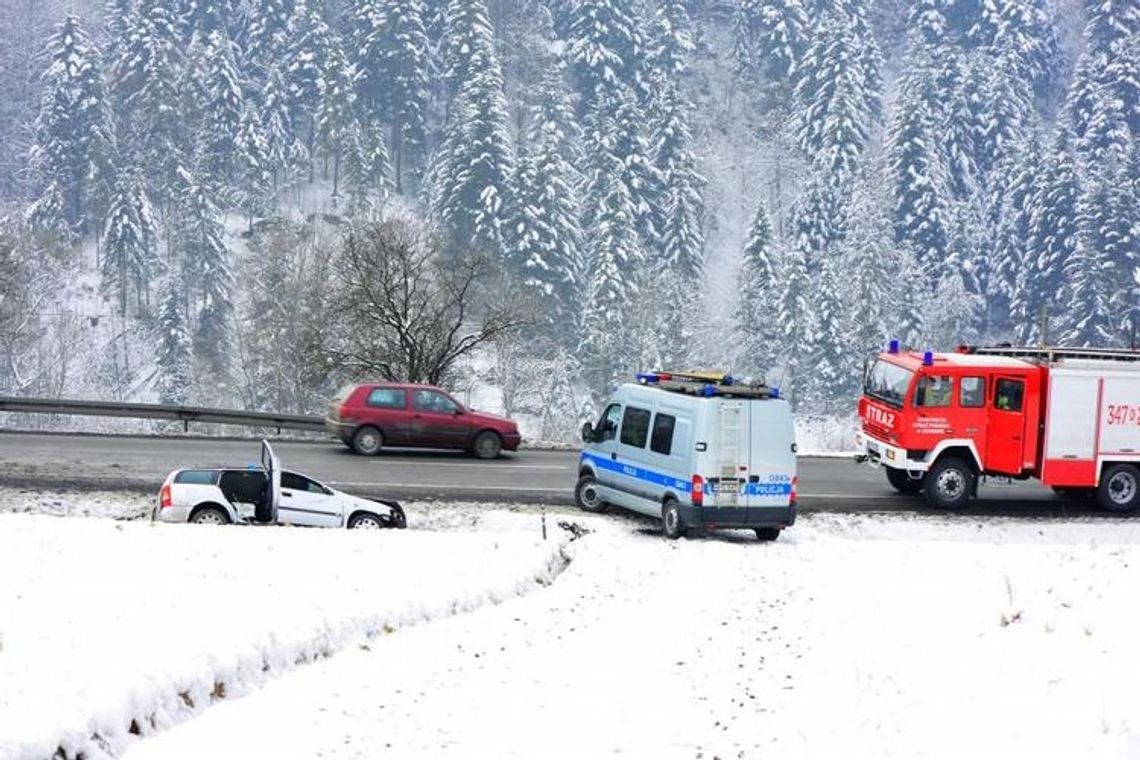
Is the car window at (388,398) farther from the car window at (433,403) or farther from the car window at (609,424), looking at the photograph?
the car window at (609,424)

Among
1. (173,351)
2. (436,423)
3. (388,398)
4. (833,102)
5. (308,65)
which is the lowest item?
(173,351)

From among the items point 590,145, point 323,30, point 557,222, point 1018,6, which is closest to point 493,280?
point 557,222

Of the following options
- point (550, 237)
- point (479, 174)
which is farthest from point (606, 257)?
point (479, 174)

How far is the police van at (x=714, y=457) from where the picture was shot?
21578mm

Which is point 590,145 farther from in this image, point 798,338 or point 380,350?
point 380,350

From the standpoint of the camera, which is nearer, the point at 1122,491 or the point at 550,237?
the point at 1122,491

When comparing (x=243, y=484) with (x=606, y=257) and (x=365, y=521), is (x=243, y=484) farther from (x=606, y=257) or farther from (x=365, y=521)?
(x=606, y=257)

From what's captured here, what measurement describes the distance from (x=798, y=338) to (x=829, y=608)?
7905 cm

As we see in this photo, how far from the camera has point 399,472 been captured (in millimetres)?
27078

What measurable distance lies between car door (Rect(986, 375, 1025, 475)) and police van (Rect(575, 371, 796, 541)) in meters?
5.53

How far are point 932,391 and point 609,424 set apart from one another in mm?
6367

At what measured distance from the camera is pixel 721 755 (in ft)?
31.6

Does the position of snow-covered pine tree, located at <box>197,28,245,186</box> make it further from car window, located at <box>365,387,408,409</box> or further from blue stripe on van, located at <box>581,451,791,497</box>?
blue stripe on van, located at <box>581,451,791,497</box>

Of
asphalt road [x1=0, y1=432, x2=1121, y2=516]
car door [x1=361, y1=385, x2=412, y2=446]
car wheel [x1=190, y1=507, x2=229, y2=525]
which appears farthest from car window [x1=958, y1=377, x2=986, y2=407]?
car wheel [x1=190, y1=507, x2=229, y2=525]
